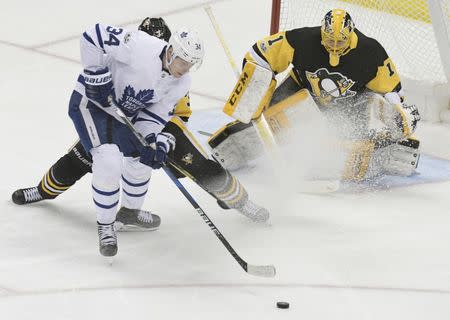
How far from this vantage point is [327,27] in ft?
13.9

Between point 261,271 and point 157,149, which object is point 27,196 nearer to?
point 157,149

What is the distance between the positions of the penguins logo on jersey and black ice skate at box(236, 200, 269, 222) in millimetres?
691

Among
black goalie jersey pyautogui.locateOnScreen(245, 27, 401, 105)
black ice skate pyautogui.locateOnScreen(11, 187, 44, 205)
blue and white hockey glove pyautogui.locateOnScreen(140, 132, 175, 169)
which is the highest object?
blue and white hockey glove pyautogui.locateOnScreen(140, 132, 175, 169)

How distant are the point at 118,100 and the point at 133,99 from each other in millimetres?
51

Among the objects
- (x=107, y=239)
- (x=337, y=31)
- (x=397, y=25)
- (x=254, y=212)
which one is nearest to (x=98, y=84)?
(x=107, y=239)

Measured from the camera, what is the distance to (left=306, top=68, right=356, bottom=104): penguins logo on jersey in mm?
4434

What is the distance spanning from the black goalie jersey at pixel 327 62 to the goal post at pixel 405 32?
2.83 ft

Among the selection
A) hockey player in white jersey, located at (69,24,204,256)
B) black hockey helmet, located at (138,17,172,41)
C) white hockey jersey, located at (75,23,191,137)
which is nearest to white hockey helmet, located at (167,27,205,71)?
hockey player in white jersey, located at (69,24,204,256)

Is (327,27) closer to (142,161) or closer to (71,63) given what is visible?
(142,161)

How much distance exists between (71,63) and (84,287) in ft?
9.46

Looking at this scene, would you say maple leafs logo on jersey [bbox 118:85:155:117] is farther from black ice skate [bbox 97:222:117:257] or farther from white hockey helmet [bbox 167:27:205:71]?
black ice skate [bbox 97:222:117:257]

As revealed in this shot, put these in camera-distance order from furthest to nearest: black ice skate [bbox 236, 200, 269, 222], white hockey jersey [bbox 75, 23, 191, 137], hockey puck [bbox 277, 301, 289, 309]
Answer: black ice skate [bbox 236, 200, 269, 222]
white hockey jersey [bbox 75, 23, 191, 137]
hockey puck [bbox 277, 301, 289, 309]

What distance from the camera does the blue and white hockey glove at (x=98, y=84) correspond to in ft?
11.6

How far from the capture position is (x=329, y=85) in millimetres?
4465
